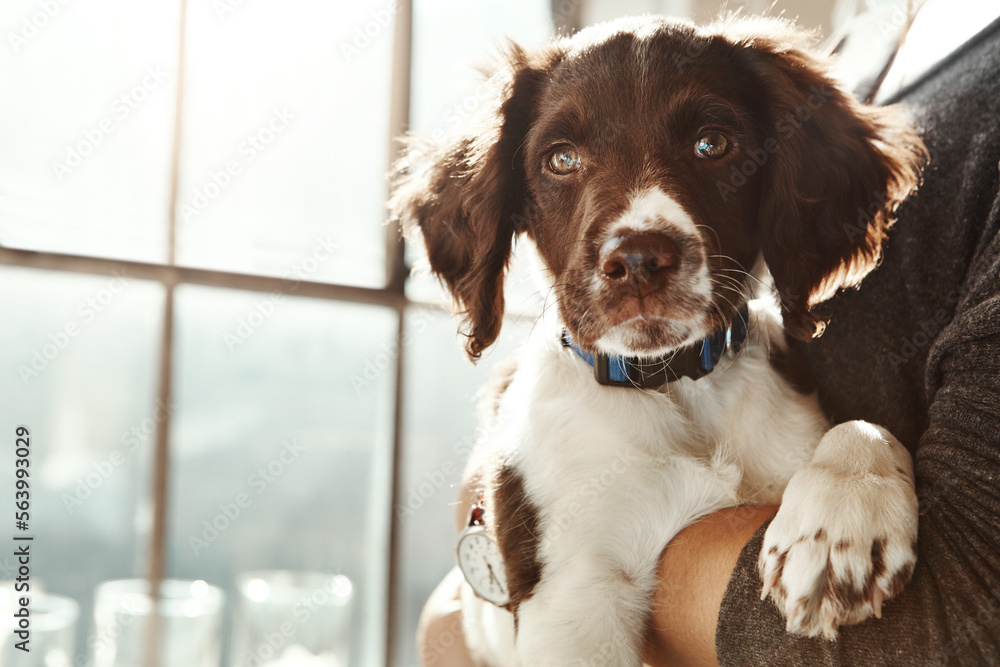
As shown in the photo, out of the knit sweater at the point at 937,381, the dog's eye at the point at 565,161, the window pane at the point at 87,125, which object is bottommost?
the knit sweater at the point at 937,381

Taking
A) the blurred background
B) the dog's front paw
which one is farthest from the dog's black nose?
the blurred background

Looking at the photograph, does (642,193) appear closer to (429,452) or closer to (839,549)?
(839,549)

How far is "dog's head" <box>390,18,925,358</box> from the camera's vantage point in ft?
3.84

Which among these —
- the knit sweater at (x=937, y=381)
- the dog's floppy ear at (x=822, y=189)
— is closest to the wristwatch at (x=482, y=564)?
the knit sweater at (x=937, y=381)

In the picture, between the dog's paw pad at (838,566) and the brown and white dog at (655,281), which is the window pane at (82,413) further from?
the dog's paw pad at (838,566)

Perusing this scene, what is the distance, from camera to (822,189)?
128cm

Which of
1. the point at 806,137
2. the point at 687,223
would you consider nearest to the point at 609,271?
the point at 687,223

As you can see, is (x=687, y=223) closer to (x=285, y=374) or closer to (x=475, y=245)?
(x=475, y=245)

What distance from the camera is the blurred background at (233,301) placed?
273 cm

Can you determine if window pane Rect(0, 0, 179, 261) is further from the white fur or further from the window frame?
the white fur

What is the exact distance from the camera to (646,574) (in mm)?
1217

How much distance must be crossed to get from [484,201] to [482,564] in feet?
2.36

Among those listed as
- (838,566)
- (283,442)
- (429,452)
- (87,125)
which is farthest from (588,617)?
(87,125)

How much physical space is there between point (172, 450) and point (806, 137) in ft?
8.68
